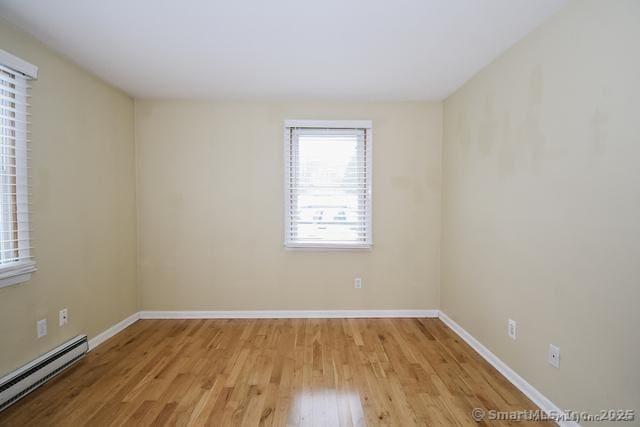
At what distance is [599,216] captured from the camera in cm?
153

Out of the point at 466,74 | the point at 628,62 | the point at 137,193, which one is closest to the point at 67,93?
the point at 137,193

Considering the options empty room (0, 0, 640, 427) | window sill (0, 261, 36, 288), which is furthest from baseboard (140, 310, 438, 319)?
window sill (0, 261, 36, 288)

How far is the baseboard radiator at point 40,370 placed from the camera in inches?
74.6

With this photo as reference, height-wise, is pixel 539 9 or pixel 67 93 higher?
pixel 539 9

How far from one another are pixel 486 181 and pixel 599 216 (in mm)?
1068

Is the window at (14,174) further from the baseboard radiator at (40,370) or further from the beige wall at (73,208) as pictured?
the baseboard radiator at (40,370)

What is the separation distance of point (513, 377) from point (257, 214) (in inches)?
108

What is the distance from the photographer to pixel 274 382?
7.17 ft

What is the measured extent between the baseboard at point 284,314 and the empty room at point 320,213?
2cm

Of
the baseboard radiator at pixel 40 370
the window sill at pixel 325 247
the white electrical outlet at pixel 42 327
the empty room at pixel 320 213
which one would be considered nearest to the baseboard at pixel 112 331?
the empty room at pixel 320 213

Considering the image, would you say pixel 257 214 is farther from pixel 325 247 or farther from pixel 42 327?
pixel 42 327

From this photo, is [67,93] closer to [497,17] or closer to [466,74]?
[497,17]

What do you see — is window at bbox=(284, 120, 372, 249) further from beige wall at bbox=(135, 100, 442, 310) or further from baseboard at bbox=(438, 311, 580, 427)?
baseboard at bbox=(438, 311, 580, 427)

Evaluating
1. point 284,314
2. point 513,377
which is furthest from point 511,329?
point 284,314
